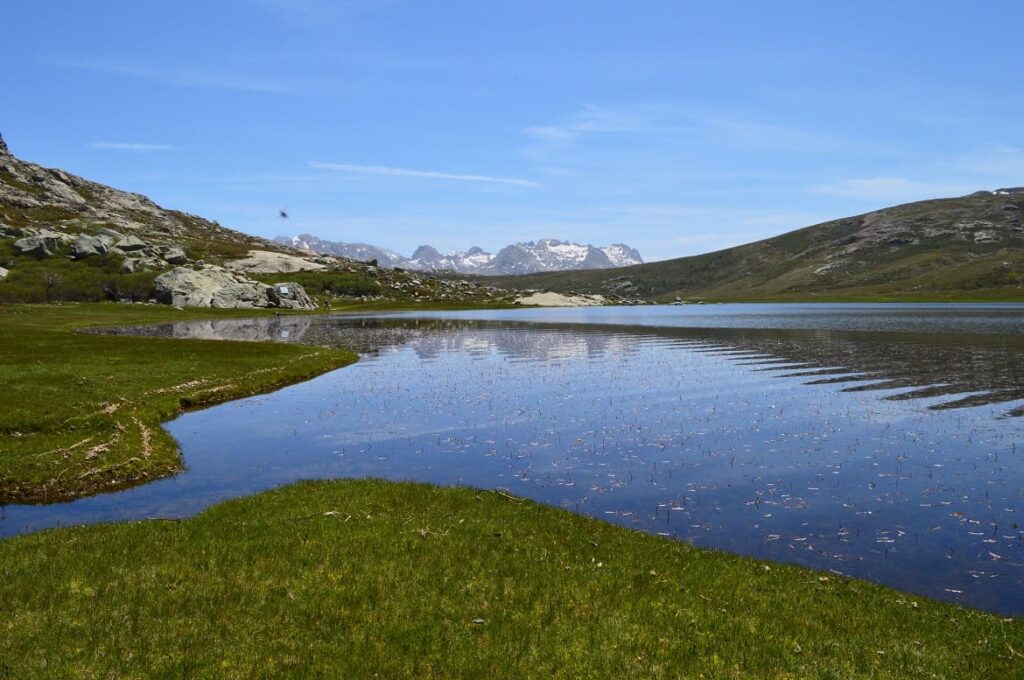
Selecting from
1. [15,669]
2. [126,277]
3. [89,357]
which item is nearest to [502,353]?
[89,357]

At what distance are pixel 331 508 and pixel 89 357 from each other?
51.3 meters

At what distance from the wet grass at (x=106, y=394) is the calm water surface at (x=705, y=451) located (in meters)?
2.16

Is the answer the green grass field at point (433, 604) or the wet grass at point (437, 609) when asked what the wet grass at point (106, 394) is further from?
the green grass field at point (433, 604)

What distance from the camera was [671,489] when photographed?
30.9 meters

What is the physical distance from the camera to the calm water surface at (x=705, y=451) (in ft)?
81.8

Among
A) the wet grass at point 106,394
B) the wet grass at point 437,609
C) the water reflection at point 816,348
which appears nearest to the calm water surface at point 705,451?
the water reflection at point 816,348

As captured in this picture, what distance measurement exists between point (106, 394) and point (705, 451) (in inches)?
1640

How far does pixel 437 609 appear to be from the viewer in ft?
54.2

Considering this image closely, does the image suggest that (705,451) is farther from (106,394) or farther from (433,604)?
(106,394)

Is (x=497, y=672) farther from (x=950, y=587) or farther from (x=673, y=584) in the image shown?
(x=950, y=587)

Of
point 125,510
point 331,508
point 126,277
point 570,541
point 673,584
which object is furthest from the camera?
point 126,277

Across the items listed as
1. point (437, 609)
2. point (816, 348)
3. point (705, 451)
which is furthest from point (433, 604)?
point (816, 348)

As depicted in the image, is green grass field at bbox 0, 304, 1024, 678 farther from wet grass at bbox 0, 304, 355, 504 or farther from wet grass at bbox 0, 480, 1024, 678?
wet grass at bbox 0, 304, 355, 504

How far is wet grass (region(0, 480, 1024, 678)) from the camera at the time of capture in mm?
14047
